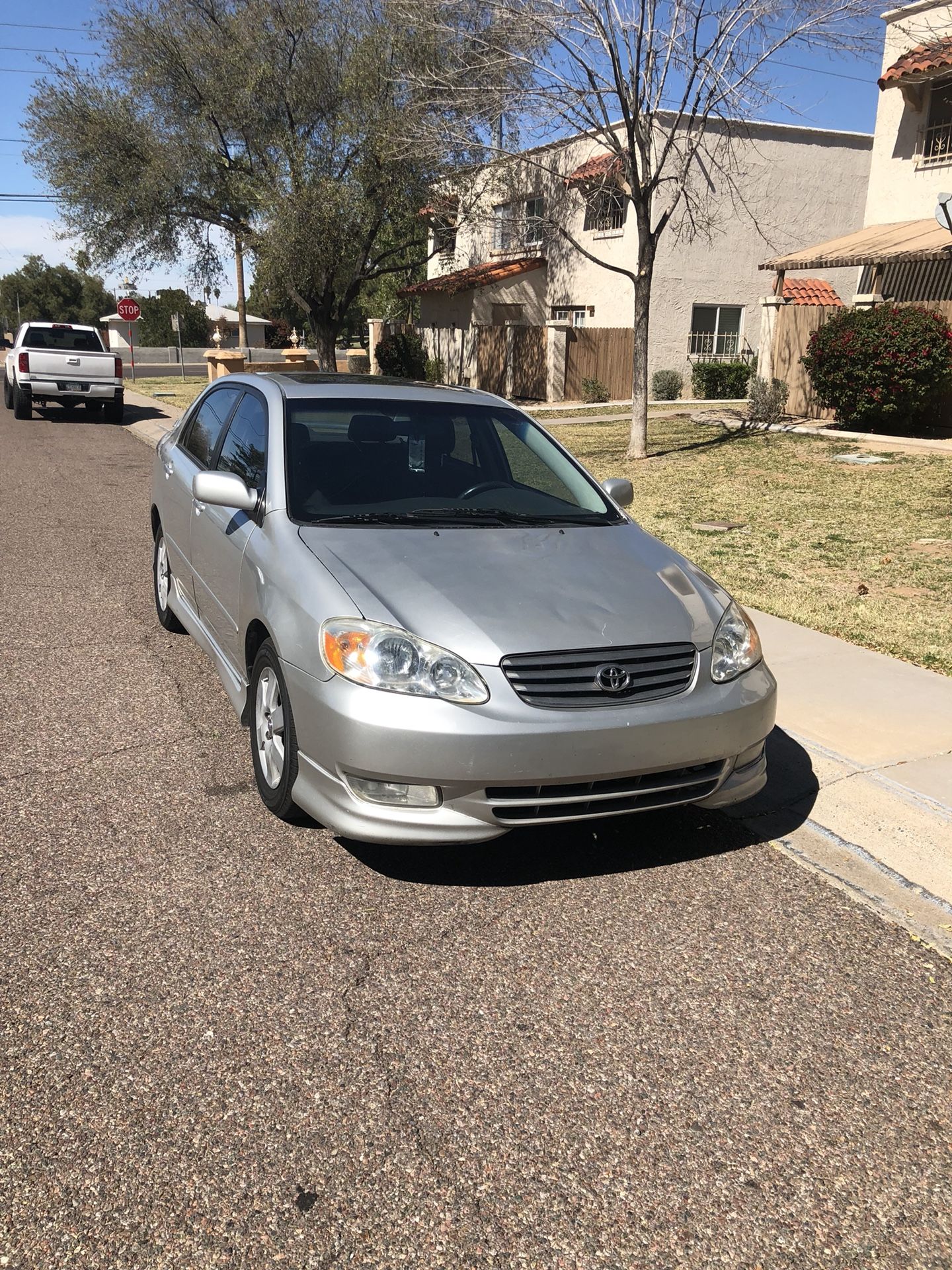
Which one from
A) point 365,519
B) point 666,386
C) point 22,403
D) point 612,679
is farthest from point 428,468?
point 666,386

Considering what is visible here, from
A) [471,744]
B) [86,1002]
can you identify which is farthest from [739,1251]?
[86,1002]

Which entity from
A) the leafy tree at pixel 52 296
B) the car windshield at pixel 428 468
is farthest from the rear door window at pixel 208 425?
the leafy tree at pixel 52 296

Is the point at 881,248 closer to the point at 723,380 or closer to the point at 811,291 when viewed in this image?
the point at 723,380

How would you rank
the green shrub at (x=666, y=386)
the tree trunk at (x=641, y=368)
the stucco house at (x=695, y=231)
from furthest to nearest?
the stucco house at (x=695, y=231) → the green shrub at (x=666, y=386) → the tree trunk at (x=641, y=368)

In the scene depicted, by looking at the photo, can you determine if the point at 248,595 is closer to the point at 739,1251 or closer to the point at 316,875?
the point at 316,875

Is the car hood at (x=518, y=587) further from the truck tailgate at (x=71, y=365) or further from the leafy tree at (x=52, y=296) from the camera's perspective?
the leafy tree at (x=52, y=296)

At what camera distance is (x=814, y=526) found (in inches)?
420

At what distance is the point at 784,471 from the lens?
14.0m

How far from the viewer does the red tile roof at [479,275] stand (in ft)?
100

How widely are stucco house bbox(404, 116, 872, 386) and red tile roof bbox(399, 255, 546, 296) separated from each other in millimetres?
68

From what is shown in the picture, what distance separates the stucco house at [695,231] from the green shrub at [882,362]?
970 cm

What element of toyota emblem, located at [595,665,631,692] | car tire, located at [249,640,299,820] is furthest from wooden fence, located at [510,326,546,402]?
toyota emblem, located at [595,665,631,692]

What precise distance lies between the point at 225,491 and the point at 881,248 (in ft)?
53.8

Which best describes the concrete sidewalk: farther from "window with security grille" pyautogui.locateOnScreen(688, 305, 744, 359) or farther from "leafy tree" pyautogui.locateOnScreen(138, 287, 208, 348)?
"leafy tree" pyautogui.locateOnScreen(138, 287, 208, 348)
